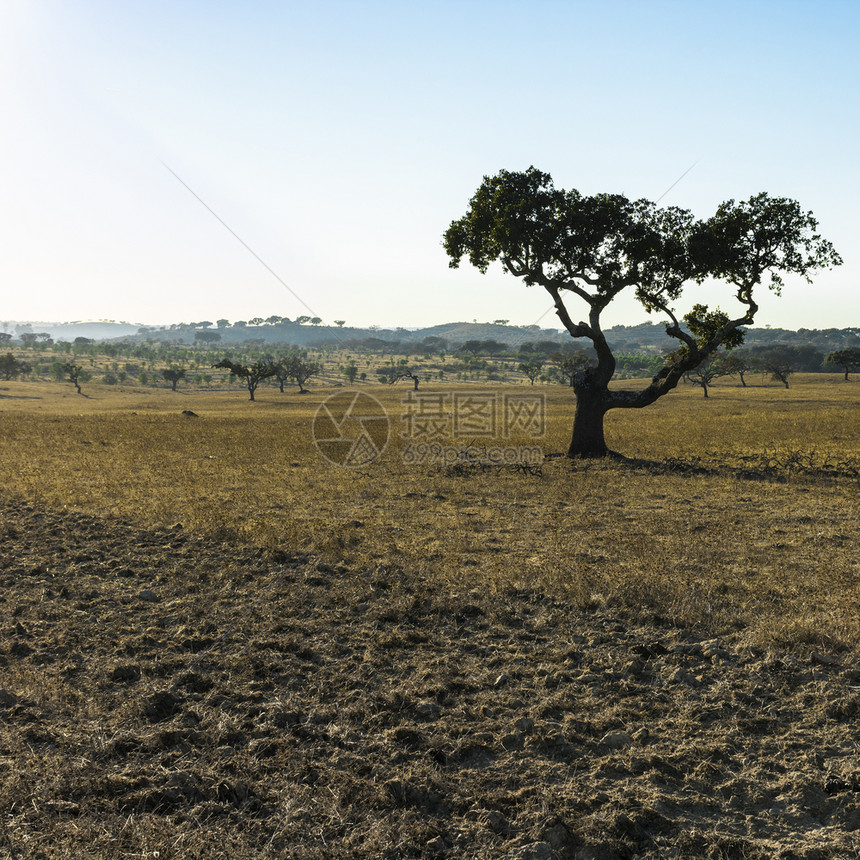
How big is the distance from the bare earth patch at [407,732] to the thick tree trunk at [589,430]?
1555 cm

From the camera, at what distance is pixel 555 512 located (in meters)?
14.3

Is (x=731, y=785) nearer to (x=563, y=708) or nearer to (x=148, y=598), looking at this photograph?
(x=563, y=708)

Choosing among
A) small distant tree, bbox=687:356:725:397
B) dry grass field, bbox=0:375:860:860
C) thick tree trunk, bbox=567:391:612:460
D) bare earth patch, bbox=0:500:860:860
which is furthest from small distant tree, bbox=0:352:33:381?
bare earth patch, bbox=0:500:860:860

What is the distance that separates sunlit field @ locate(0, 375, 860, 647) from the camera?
8.89 m

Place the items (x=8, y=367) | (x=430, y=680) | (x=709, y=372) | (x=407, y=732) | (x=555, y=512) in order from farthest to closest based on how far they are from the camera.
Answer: (x=8, y=367), (x=709, y=372), (x=555, y=512), (x=430, y=680), (x=407, y=732)

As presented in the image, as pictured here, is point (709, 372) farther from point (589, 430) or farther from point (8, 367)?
point (8, 367)

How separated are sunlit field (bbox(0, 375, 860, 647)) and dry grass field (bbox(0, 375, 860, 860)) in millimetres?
96

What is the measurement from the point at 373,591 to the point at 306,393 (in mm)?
78707

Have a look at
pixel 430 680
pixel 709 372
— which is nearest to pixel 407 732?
pixel 430 680

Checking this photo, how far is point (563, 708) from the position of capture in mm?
5891

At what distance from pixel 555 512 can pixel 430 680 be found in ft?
27.5

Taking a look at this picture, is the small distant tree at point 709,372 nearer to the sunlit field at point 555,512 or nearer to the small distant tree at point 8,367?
the sunlit field at point 555,512

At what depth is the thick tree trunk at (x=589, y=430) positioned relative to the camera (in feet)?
76.8

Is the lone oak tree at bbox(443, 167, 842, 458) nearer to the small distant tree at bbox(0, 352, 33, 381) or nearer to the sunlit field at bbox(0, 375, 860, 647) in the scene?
the sunlit field at bbox(0, 375, 860, 647)
